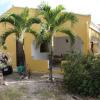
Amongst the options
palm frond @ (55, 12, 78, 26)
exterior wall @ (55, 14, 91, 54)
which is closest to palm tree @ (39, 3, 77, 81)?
palm frond @ (55, 12, 78, 26)

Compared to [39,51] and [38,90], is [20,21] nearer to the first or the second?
[38,90]

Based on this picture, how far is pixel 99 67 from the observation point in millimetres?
18219

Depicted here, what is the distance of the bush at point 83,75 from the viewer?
17719mm

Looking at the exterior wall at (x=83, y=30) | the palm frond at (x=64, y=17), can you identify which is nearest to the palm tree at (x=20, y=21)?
the palm frond at (x=64, y=17)

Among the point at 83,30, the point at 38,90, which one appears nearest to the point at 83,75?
the point at 38,90

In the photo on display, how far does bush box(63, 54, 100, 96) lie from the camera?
17.7 metres

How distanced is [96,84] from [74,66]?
1.47 m

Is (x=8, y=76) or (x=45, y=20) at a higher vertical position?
(x=45, y=20)

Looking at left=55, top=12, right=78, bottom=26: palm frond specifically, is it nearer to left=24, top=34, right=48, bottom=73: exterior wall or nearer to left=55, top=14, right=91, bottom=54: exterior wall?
left=55, top=14, right=91, bottom=54: exterior wall

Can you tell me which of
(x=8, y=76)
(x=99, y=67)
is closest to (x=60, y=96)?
(x=99, y=67)

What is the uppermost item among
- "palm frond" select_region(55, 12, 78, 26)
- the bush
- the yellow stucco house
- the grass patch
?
"palm frond" select_region(55, 12, 78, 26)

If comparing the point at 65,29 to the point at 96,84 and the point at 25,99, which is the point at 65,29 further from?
the point at 25,99

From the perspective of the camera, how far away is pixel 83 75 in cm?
1791

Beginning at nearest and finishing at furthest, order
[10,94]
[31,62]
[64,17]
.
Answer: [10,94] < [64,17] < [31,62]
